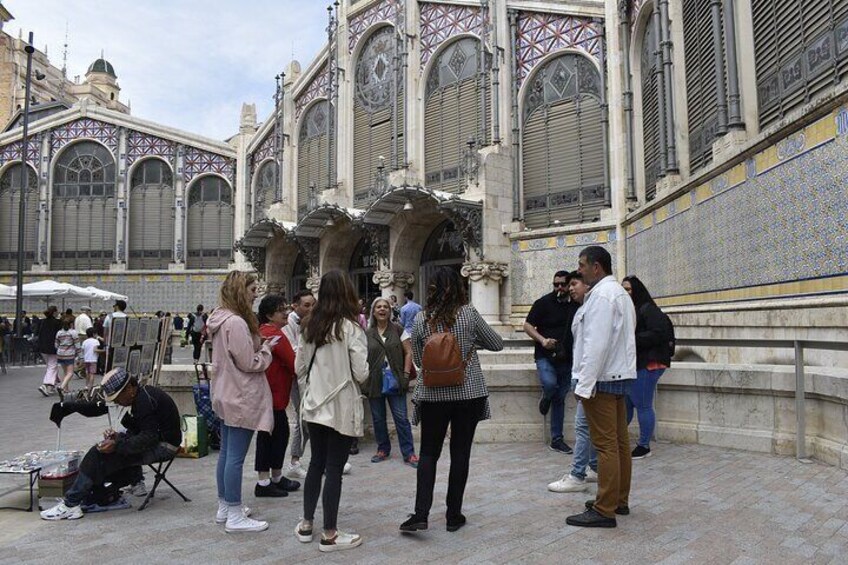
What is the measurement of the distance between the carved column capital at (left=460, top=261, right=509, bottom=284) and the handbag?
1111cm

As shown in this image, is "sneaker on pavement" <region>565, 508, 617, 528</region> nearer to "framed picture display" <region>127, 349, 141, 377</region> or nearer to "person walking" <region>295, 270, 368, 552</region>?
"person walking" <region>295, 270, 368, 552</region>

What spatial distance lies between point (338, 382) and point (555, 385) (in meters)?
2.98

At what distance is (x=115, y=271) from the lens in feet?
97.0

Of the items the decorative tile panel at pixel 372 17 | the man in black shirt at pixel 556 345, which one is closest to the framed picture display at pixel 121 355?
the man in black shirt at pixel 556 345

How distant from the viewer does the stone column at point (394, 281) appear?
65.5 ft

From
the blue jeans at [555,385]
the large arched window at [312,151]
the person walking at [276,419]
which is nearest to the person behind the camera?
the person walking at [276,419]

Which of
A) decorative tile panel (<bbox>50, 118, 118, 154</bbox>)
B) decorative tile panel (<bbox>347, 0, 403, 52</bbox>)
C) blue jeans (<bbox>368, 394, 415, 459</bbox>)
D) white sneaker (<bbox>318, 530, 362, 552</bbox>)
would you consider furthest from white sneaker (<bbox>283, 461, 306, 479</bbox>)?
decorative tile panel (<bbox>50, 118, 118, 154</bbox>)

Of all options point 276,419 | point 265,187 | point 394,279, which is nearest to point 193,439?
point 276,419

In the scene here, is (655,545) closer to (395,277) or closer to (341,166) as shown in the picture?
(395,277)

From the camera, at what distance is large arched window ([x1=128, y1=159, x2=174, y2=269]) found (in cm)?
2983

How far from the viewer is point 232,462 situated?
14.6 feet

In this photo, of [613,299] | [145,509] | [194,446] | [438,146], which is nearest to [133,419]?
[145,509]

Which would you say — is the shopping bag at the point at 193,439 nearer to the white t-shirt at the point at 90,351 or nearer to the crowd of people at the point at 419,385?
the crowd of people at the point at 419,385

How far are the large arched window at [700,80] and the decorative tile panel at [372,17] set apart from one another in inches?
458
